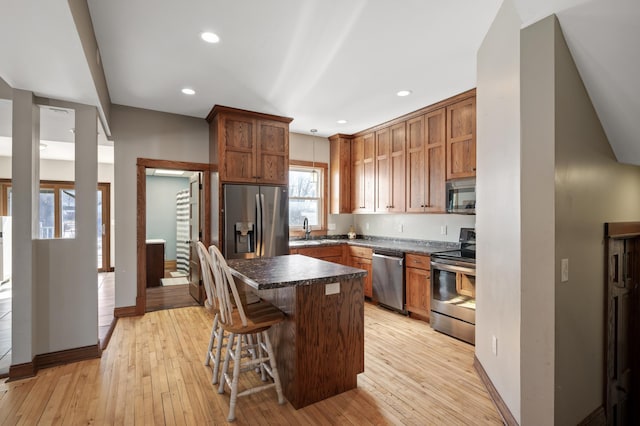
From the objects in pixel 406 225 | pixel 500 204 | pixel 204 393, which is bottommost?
pixel 204 393

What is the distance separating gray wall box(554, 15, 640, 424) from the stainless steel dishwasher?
87.1 inches

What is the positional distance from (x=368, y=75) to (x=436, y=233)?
2.34m

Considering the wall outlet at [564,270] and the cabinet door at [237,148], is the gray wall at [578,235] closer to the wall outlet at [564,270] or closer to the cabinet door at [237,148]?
the wall outlet at [564,270]

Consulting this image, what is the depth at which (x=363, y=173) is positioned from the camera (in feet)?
16.8

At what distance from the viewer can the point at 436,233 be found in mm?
4379

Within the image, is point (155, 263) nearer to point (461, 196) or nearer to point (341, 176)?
point (341, 176)

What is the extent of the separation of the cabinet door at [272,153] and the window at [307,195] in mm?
838

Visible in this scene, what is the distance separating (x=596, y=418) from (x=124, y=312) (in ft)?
15.1

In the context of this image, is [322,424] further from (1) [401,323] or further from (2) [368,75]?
(2) [368,75]

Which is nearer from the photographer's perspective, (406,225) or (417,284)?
(417,284)

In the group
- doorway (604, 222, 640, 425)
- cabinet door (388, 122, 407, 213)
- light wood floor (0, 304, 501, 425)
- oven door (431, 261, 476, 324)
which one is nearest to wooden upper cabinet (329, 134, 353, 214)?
cabinet door (388, 122, 407, 213)

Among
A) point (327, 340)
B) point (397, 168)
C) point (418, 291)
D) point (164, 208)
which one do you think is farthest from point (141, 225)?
point (164, 208)

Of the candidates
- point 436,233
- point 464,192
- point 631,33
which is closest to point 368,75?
point 464,192

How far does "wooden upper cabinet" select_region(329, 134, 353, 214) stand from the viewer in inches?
209
